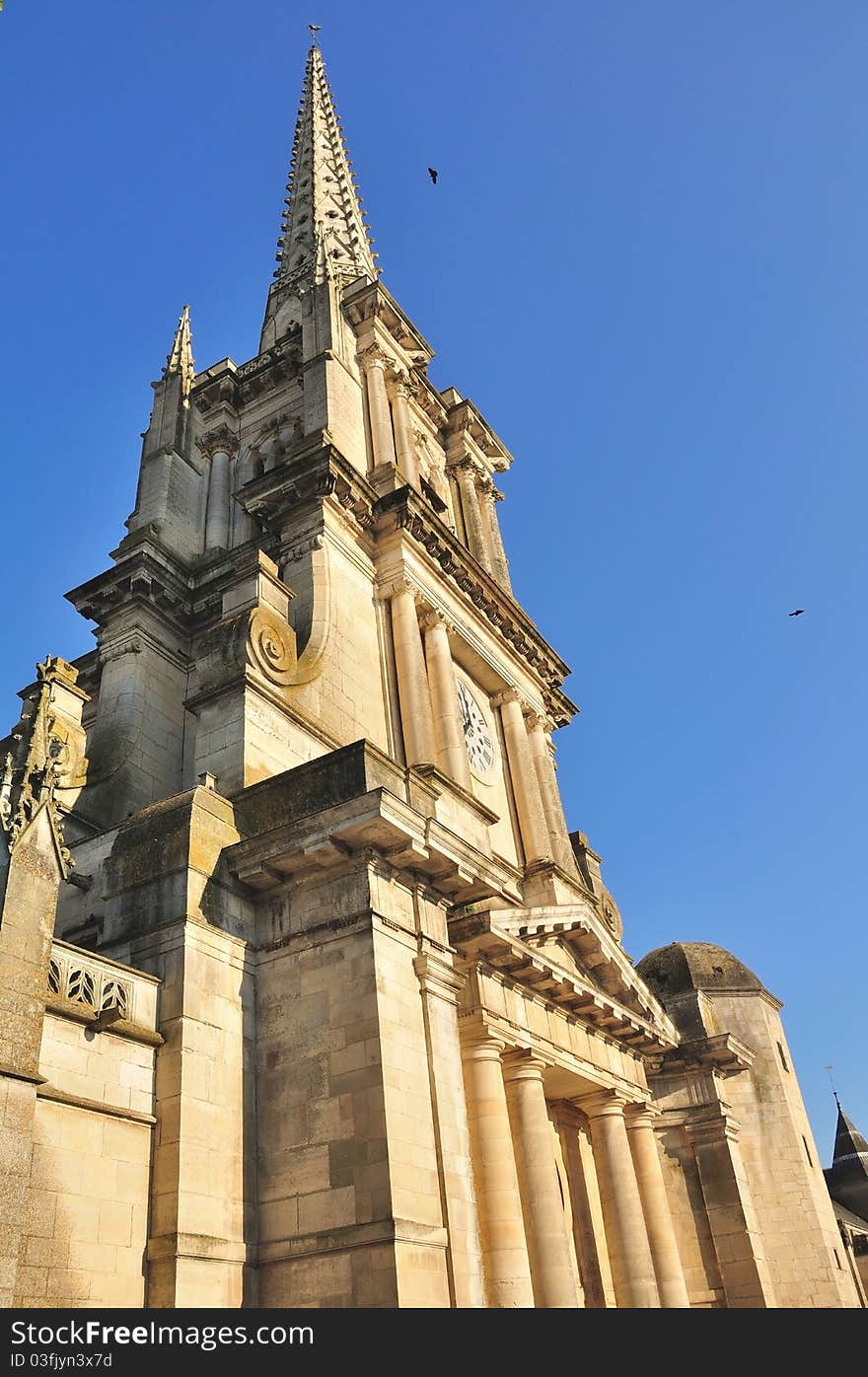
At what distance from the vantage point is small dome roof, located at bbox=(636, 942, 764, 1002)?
35031mm

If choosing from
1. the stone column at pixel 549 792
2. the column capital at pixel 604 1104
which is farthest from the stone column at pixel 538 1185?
the stone column at pixel 549 792

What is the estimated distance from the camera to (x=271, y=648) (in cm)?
2019

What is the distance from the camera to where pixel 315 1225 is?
44.8 ft

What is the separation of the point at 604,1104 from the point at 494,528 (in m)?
18.8

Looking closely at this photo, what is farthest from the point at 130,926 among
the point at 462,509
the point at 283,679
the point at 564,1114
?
the point at 462,509

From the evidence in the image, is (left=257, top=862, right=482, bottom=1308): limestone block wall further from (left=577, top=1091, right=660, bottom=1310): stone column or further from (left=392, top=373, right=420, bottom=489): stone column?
(left=392, top=373, right=420, bottom=489): stone column

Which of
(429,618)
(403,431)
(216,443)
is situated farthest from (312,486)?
(216,443)

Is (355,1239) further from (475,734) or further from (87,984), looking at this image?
(475,734)

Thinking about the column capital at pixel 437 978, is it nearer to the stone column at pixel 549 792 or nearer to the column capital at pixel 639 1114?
the column capital at pixel 639 1114

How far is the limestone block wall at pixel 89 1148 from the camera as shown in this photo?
39.0 ft

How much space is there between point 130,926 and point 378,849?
12.0ft
